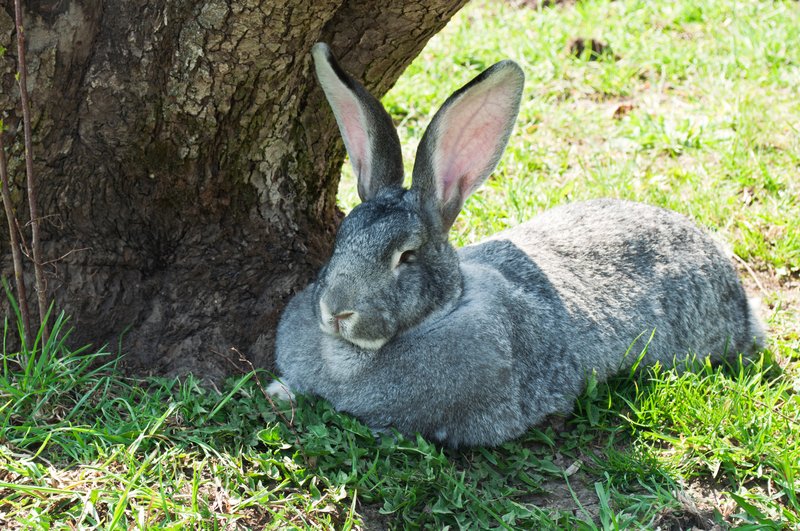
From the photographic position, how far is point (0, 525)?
3379 millimetres

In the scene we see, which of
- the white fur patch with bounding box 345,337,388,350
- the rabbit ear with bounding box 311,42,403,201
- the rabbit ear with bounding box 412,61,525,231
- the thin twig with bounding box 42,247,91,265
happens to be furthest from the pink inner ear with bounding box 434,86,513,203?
the thin twig with bounding box 42,247,91,265

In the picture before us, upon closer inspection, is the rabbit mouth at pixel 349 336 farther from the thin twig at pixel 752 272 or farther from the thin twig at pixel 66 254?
the thin twig at pixel 752 272

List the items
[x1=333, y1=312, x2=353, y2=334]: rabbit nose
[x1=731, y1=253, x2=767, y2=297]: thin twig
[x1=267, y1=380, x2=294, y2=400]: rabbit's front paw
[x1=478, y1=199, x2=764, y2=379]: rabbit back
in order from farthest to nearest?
[x1=731, y1=253, x2=767, y2=297]: thin twig → [x1=478, y1=199, x2=764, y2=379]: rabbit back → [x1=267, y1=380, x2=294, y2=400]: rabbit's front paw → [x1=333, y1=312, x2=353, y2=334]: rabbit nose

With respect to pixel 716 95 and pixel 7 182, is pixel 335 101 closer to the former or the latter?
pixel 7 182

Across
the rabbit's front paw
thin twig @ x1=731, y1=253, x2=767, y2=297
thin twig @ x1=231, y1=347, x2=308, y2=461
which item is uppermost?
thin twig @ x1=231, y1=347, x2=308, y2=461

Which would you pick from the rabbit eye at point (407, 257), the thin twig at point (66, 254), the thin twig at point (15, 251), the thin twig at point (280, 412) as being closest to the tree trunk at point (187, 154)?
the thin twig at point (66, 254)

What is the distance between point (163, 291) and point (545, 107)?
357 cm

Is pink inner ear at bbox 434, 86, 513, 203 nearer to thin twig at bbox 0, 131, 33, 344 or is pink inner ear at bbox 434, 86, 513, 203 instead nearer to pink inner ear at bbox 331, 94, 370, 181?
pink inner ear at bbox 331, 94, 370, 181

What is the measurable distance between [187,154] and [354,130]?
0.81 meters

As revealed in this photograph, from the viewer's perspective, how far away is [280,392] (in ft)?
14.4

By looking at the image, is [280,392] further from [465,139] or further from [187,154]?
[465,139]

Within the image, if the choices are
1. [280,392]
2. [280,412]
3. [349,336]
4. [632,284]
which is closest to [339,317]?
[349,336]

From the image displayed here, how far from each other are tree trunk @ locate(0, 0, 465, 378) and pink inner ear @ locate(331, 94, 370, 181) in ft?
0.81

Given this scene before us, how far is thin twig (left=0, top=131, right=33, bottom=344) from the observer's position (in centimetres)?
386
